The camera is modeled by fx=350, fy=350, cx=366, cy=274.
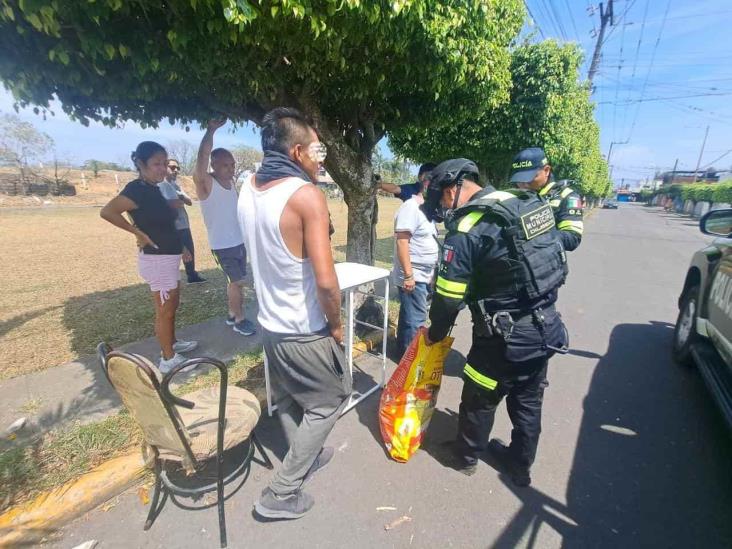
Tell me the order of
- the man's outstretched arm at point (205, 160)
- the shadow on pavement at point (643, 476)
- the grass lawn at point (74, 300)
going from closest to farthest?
the shadow on pavement at point (643, 476) → the man's outstretched arm at point (205, 160) → the grass lawn at point (74, 300)

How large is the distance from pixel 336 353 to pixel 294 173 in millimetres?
922

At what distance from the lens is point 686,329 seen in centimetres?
360

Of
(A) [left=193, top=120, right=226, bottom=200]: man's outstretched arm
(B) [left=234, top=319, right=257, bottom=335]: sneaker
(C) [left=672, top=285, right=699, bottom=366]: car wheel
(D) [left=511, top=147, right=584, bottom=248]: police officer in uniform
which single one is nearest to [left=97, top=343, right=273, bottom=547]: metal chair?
(B) [left=234, top=319, right=257, bottom=335]: sneaker

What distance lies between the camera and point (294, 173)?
159 centimetres

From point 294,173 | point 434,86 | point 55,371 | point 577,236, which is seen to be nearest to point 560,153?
point 577,236

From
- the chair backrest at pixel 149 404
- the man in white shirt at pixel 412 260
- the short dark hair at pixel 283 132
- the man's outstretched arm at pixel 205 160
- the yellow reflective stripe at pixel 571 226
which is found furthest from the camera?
the yellow reflective stripe at pixel 571 226

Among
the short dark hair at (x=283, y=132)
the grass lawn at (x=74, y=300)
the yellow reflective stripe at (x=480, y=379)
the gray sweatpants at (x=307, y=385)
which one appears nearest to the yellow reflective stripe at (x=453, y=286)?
the yellow reflective stripe at (x=480, y=379)

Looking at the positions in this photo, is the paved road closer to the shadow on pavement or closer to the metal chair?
the shadow on pavement

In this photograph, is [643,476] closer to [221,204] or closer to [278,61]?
[278,61]

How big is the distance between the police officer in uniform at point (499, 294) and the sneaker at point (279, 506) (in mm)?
1040

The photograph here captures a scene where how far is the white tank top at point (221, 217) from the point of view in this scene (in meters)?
3.50

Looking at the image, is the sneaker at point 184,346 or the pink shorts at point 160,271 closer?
the pink shorts at point 160,271

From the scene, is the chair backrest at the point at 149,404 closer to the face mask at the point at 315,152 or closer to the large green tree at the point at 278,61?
the face mask at the point at 315,152

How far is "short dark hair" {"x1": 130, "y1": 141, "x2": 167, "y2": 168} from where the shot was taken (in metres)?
2.68
